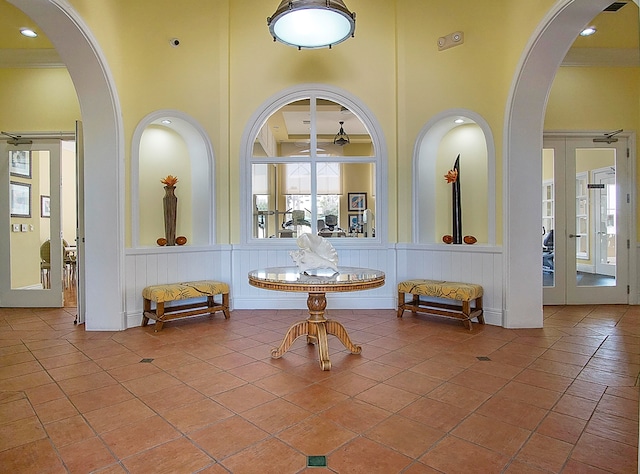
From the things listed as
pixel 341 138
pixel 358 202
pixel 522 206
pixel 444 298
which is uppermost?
pixel 341 138

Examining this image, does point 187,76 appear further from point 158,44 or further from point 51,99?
point 51,99

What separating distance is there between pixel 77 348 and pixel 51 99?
370cm

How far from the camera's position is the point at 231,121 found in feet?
17.2

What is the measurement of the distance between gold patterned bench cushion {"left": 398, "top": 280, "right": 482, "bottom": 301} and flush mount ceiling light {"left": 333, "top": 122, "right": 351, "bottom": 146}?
216 centimetres

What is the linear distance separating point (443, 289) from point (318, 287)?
A: 206 centimetres

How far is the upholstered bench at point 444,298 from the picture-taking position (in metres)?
4.31

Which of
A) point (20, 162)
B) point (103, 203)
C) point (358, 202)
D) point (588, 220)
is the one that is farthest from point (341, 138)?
point (20, 162)

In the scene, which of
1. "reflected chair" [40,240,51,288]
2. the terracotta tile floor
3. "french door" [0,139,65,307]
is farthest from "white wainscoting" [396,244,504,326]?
"reflected chair" [40,240,51,288]

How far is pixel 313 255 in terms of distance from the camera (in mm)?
3611

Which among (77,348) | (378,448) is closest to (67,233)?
(77,348)

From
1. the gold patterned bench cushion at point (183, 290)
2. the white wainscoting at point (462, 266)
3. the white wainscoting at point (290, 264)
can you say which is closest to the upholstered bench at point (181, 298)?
the gold patterned bench cushion at point (183, 290)

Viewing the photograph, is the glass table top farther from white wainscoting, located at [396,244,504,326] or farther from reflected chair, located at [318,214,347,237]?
reflected chair, located at [318,214,347,237]

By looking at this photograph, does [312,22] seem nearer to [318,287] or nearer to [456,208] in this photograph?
[318,287]

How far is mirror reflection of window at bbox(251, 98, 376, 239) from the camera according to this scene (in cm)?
538
